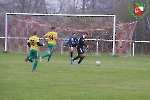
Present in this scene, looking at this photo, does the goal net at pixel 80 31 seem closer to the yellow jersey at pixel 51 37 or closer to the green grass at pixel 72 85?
the yellow jersey at pixel 51 37

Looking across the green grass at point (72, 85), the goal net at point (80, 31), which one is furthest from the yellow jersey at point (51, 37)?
the goal net at point (80, 31)

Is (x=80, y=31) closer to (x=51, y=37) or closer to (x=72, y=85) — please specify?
(x=51, y=37)

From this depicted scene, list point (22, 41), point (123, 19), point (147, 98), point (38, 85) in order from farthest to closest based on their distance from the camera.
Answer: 1. point (123, 19)
2. point (22, 41)
3. point (38, 85)
4. point (147, 98)

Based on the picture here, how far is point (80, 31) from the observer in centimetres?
3969

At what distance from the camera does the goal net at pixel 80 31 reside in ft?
128

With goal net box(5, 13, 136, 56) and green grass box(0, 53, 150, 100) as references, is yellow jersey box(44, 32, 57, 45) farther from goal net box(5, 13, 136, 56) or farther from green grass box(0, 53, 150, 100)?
goal net box(5, 13, 136, 56)

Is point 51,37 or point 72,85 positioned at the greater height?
point 51,37

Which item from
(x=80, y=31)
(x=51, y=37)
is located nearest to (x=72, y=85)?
(x=51, y=37)

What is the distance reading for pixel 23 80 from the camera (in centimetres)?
1802

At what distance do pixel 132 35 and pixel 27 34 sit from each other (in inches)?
319

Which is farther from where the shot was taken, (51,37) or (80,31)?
(80,31)

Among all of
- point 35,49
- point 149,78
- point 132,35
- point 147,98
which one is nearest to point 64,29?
point 132,35

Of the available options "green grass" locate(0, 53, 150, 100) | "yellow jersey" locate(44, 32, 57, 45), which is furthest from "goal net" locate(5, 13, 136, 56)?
"green grass" locate(0, 53, 150, 100)

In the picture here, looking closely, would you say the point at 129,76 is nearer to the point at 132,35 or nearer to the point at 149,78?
the point at 149,78
